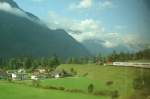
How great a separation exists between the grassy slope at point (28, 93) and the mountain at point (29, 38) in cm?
29

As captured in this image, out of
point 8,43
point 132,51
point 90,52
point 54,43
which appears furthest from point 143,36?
point 8,43

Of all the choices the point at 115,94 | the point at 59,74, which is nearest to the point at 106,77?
the point at 115,94

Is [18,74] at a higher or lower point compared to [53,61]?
lower

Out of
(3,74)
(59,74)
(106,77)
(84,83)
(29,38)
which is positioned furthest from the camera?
(106,77)

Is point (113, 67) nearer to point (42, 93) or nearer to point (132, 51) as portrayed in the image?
point (132, 51)

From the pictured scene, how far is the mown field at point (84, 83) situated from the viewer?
3497 mm

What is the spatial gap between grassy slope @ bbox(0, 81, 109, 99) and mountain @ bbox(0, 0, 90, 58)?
0.29 meters

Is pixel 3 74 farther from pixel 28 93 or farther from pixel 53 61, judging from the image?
pixel 53 61

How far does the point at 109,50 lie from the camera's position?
4.00 m

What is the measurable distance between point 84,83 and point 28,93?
57 cm

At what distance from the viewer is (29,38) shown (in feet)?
11.8

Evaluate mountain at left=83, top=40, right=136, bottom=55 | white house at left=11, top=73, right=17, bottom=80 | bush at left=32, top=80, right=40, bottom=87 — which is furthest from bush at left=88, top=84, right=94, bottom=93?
white house at left=11, top=73, right=17, bottom=80

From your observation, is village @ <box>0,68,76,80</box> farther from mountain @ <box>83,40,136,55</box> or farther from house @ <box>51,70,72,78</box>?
Answer: mountain @ <box>83,40,136,55</box>

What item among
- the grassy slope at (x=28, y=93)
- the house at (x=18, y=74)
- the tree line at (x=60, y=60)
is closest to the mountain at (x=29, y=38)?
the tree line at (x=60, y=60)
